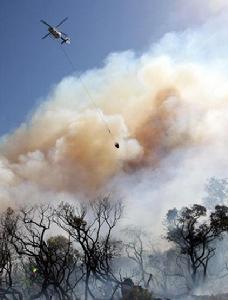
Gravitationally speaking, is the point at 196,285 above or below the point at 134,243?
below

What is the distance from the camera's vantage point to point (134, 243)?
2483 inches

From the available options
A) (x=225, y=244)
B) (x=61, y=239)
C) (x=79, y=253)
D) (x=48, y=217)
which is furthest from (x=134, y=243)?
(x=48, y=217)

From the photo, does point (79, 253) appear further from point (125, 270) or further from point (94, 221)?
point (125, 270)

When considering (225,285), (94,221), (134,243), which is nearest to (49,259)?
(94,221)

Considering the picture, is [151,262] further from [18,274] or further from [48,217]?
[48,217]

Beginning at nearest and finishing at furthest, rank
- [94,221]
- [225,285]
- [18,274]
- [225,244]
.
Answer: [94,221], [225,285], [225,244], [18,274]

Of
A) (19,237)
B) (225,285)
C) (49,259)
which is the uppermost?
(19,237)

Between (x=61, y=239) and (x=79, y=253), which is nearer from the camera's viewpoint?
(x=61, y=239)

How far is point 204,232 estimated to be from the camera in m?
47.7

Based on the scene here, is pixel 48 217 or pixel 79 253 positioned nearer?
pixel 48 217

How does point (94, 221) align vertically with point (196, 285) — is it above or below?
above

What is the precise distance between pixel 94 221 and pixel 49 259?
7777mm

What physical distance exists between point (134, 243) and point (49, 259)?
25.6 meters

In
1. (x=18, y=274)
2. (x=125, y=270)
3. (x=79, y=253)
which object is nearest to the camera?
(x=79, y=253)
